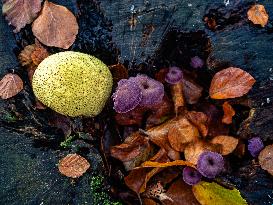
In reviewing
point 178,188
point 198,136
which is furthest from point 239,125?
point 178,188

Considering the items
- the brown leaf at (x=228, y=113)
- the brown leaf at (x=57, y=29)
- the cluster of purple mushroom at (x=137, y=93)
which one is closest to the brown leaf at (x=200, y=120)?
the brown leaf at (x=228, y=113)

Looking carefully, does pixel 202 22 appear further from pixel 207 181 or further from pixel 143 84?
pixel 207 181

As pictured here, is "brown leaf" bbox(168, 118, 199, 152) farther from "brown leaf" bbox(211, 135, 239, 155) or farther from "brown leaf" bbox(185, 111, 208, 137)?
"brown leaf" bbox(211, 135, 239, 155)

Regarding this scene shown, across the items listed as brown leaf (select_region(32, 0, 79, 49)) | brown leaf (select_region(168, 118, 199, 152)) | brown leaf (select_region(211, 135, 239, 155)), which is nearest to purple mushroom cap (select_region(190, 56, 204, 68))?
brown leaf (select_region(168, 118, 199, 152))

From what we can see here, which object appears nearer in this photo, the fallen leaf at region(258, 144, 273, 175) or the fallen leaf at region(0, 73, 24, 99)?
the fallen leaf at region(258, 144, 273, 175)

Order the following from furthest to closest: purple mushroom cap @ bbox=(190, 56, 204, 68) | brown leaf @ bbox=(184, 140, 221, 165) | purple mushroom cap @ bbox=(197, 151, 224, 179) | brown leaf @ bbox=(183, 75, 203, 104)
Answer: brown leaf @ bbox=(183, 75, 203, 104) → purple mushroom cap @ bbox=(190, 56, 204, 68) → brown leaf @ bbox=(184, 140, 221, 165) → purple mushroom cap @ bbox=(197, 151, 224, 179)

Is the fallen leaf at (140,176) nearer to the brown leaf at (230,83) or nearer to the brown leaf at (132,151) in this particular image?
the brown leaf at (132,151)
